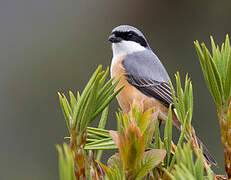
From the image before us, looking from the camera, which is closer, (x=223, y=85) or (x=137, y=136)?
(x=137, y=136)

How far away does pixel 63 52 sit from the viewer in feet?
13.5

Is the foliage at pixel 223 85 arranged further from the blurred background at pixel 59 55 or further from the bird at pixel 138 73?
the blurred background at pixel 59 55

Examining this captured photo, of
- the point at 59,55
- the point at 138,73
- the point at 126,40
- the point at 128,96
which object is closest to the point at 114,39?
the point at 126,40

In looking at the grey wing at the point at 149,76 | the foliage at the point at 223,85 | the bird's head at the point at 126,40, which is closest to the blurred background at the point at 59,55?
the bird's head at the point at 126,40

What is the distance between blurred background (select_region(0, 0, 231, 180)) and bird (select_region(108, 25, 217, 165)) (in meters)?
0.77

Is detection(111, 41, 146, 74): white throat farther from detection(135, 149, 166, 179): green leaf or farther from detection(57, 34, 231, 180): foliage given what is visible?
detection(135, 149, 166, 179): green leaf

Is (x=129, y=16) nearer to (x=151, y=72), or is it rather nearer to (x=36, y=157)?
(x=151, y=72)

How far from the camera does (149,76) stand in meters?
2.79

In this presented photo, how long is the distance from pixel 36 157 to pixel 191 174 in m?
3.43

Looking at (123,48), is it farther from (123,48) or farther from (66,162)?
(66,162)

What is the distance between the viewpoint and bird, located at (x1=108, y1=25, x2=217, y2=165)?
102 inches

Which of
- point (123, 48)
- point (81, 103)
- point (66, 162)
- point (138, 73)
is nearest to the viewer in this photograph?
point (66, 162)

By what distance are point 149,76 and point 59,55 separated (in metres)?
1.58

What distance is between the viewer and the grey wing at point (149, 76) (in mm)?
2641
